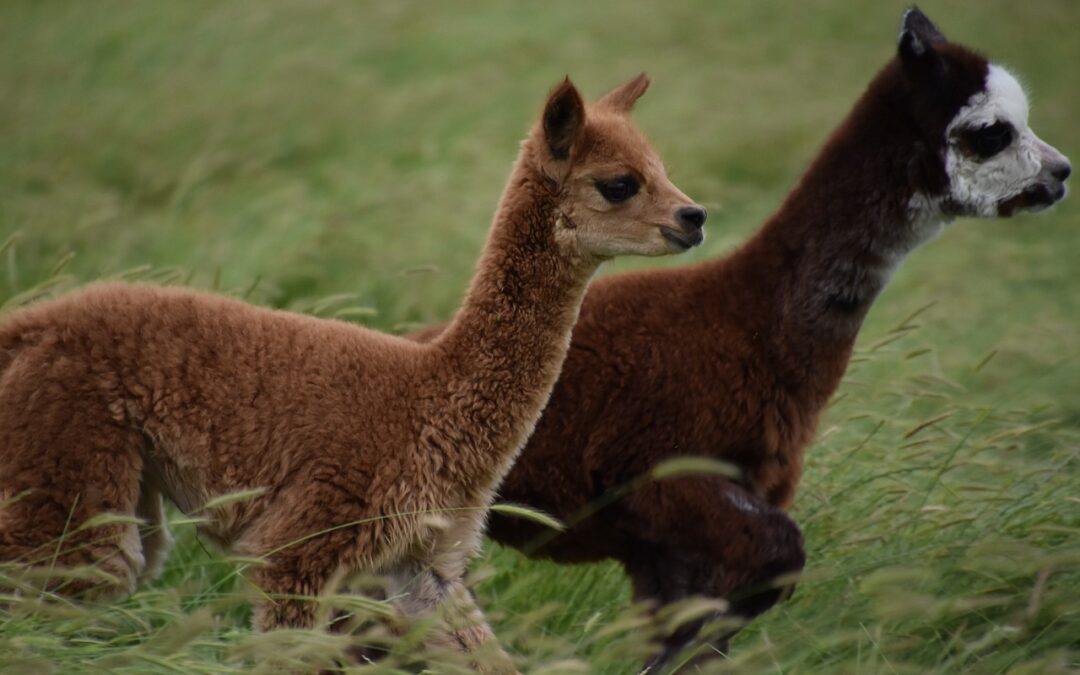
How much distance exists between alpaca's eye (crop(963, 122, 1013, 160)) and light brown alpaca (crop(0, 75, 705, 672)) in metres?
1.32

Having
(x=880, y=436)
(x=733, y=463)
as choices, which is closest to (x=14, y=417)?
(x=733, y=463)

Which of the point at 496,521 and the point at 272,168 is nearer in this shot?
the point at 496,521

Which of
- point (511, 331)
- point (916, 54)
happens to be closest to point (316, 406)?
point (511, 331)

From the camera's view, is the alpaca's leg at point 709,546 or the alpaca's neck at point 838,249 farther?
the alpaca's neck at point 838,249

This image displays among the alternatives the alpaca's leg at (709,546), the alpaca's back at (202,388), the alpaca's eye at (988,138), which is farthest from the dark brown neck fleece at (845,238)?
the alpaca's back at (202,388)

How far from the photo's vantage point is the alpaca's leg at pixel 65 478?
14.5ft

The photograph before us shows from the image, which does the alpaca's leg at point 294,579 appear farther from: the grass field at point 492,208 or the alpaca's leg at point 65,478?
the alpaca's leg at point 65,478

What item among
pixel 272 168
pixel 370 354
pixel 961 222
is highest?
pixel 370 354

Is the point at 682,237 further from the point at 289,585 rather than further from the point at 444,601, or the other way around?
the point at 289,585

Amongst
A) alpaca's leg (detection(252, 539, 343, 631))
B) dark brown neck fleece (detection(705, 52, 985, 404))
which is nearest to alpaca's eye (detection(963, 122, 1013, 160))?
dark brown neck fleece (detection(705, 52, 985, 404))

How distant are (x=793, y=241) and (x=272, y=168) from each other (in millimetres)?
6163

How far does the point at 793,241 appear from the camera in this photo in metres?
5.74

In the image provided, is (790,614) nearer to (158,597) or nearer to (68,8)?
(158,597)

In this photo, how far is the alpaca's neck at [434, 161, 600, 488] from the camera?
491 centimetres
